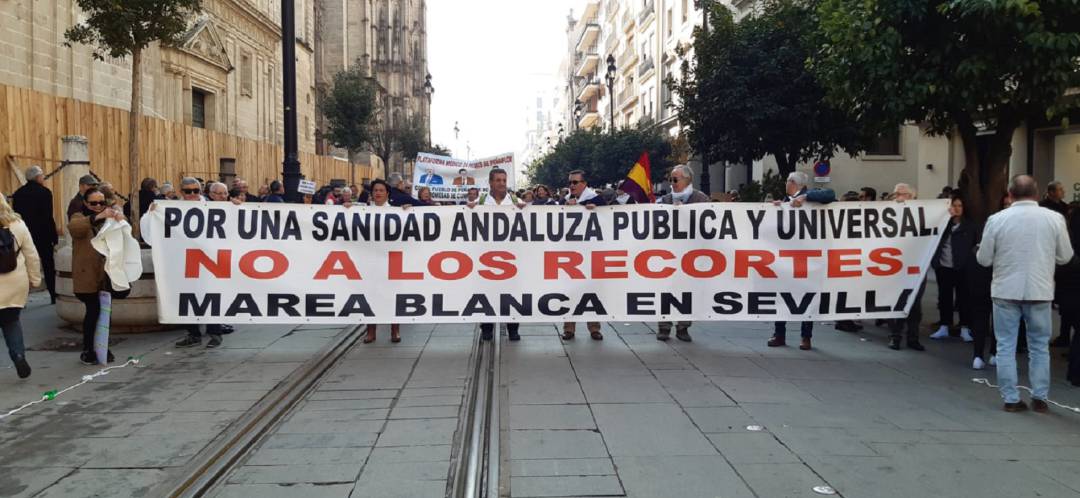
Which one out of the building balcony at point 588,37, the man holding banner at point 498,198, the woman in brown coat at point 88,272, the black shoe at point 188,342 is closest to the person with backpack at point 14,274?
the woman in brown coat at point 88,272

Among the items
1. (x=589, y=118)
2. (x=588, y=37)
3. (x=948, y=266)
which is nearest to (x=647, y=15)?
(x=589, y=118)

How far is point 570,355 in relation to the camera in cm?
838

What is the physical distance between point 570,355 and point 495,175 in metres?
2.16

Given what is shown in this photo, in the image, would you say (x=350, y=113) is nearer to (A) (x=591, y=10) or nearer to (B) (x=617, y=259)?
(B) (x=617, y=259)

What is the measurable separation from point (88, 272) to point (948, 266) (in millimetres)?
8760

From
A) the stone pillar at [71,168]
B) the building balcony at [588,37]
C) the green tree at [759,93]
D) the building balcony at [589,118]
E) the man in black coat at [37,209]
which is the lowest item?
the man in black coat at [37,209]

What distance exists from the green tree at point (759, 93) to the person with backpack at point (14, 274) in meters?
15.3

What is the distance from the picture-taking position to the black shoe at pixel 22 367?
7117 millimetres

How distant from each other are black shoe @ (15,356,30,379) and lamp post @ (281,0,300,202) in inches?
216

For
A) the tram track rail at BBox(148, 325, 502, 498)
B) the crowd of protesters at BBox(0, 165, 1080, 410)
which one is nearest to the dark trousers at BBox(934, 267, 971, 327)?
the crowd of protesters at BBox(0, 165, 1080, 410)

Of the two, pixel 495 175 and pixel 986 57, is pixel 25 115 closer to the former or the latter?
pixel 495 175

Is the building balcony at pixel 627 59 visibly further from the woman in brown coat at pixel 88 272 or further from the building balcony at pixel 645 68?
the woman in brown coat at pixel 88 272

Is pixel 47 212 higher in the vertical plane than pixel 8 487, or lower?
higher

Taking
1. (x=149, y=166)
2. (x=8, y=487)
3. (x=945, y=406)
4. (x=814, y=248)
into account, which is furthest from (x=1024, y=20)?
(x=149, y=166)
